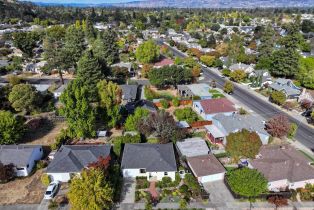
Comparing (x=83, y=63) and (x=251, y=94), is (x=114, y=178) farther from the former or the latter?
(x=251, y=94)

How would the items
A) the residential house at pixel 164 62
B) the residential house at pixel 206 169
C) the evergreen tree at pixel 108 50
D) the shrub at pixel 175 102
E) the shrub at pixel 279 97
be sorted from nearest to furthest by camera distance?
the residential house at pixel 206 169 → the shrub at pixel 175 102 → the shrub at pixel 279 97 → the residential house at pixel 164 62 → the evergreen tree at pixel 108 50

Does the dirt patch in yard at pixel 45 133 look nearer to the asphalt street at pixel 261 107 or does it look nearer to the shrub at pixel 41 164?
the shrub at pixel 41 164

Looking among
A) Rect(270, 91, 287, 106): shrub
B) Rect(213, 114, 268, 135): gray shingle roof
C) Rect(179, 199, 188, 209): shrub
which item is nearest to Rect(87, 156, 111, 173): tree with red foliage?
Rect(179, 199, 188, 209): shrub

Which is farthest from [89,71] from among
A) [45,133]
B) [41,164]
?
[41,164]

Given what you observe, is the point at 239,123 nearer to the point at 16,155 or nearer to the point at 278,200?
the point at 278,200

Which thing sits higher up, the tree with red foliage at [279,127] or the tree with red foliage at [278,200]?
the tree with red foliage at [279,127]

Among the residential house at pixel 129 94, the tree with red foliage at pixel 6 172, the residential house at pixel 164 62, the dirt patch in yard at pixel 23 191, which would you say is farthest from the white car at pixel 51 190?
the residential house at pixel 164 62

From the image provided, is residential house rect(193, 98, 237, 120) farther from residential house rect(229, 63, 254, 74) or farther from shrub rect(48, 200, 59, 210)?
shrub rect(48, 200, 59, 210)
